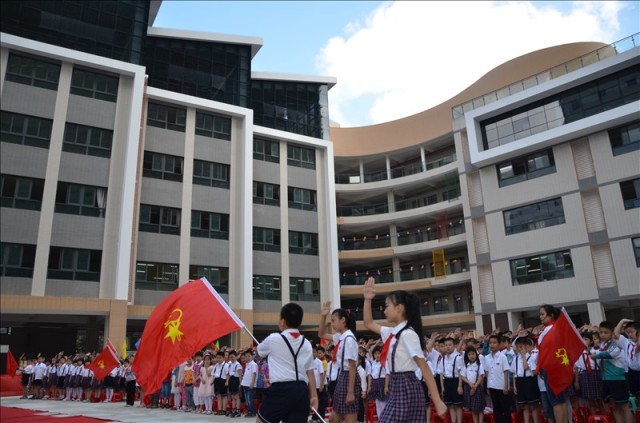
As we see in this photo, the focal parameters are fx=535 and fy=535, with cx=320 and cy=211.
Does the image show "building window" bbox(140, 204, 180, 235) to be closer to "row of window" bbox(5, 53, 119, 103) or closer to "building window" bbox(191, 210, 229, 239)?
"building window" bbox(191, 210, 229, 239)

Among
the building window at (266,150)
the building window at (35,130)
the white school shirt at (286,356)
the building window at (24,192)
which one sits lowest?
the white school shirt at (286,356)

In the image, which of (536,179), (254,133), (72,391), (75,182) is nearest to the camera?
(72,391)

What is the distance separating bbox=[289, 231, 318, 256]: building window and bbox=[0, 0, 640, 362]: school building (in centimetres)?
9

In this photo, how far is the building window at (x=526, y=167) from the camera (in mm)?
25878

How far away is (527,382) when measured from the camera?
8.64m

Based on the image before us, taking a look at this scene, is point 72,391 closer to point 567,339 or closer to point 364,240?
point 567,339

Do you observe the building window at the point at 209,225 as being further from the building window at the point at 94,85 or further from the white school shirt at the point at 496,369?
the white school shirt at the point at 496,369

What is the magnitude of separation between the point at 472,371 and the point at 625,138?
60.9ft

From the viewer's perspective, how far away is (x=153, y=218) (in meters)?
24.9

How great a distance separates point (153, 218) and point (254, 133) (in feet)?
25.0

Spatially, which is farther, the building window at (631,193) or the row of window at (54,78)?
the building window at (631,193)

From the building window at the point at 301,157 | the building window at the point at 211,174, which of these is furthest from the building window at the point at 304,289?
the building window at the point at 301,157

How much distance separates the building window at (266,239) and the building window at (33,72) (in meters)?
11.7

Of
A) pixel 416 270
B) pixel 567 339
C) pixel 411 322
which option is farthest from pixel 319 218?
pixel 411 322
